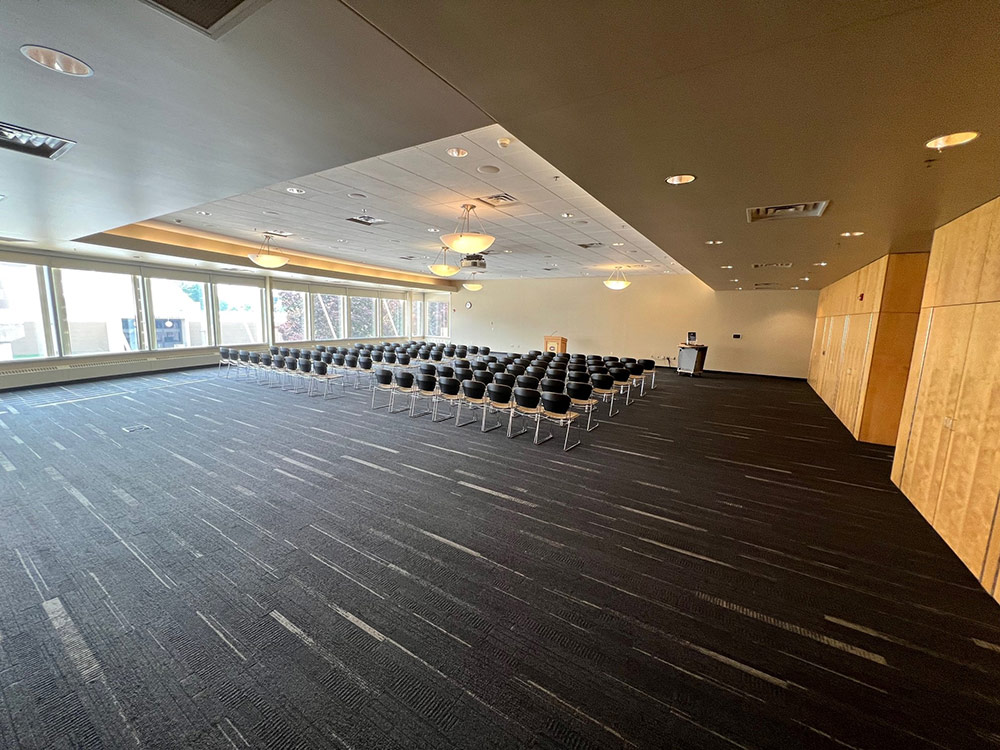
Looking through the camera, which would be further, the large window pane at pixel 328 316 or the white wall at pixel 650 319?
the large window pane at pixel 328 316

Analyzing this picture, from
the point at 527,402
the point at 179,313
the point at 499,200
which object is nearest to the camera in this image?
the point at 499,200

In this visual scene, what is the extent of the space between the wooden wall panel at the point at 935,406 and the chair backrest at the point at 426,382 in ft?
23.3

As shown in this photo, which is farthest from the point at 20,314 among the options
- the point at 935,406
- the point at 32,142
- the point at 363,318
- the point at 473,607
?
the point at 935,406

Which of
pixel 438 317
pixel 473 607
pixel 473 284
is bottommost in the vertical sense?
pixel 473 607

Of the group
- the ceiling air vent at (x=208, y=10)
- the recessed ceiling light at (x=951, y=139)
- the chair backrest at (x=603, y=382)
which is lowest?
the chair backrest at (x=603, y=382)

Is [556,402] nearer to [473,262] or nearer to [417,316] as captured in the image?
[473,262]

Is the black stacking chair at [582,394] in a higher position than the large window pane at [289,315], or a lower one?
lower

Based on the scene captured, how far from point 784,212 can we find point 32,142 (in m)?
8.24

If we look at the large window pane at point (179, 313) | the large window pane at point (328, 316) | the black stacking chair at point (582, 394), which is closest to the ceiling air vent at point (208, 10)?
the black stacking chair at point (582, 394)

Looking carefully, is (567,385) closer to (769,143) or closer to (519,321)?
(769,143)

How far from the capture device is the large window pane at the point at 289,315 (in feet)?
54.2

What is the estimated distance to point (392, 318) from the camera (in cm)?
2211

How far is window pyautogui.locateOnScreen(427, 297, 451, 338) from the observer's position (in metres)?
23.4

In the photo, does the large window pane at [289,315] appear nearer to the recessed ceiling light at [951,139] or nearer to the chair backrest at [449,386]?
the chair backrest at [449,386]
